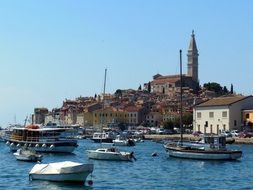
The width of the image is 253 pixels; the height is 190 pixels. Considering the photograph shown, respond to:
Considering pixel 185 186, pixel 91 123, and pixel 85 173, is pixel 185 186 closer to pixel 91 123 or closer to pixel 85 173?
pixel 85 173

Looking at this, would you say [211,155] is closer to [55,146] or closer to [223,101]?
[55,146]

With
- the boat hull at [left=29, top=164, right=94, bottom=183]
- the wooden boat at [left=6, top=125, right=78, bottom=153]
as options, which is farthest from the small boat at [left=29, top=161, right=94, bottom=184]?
the wooden boat at [left=6, top=125, right=78, bottom=153]

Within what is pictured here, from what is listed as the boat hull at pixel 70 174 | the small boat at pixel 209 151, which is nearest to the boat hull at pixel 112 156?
the small boat at pixel 209 151

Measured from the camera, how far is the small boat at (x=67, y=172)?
3142 centimetres

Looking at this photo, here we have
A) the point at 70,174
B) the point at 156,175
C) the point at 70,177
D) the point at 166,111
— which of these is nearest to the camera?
the point at 70,174

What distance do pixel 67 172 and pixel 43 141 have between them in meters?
29.1

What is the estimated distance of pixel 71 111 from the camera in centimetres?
18900

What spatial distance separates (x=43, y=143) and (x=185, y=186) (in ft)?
97.7

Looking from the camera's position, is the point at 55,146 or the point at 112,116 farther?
the point at 112,116

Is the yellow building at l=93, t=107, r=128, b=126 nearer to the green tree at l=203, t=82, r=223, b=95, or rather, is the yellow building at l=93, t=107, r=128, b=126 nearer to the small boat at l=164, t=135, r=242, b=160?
the green tree at l=203, t=82, r=223, b=95

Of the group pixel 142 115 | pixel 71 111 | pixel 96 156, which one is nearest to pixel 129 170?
pixel 96 156

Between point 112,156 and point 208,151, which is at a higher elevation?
point 208,151

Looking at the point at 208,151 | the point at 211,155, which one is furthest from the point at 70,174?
the point at 211,155

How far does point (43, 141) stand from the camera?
6034 cm
